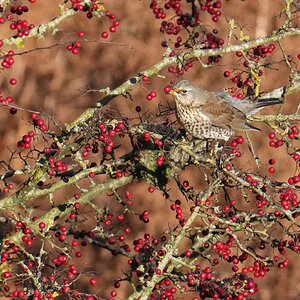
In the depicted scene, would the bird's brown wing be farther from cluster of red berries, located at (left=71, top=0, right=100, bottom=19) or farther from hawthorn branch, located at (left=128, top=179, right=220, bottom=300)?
cluster of red berries, located at (left=71, top=0, right=100, bottom=19)

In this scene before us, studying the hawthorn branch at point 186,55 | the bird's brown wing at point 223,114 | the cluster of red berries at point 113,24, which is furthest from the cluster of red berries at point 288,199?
the cluster of red berries at point 113,24

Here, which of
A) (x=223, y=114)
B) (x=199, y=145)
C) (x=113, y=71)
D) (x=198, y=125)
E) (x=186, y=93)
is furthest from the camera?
(x=113, y=71)

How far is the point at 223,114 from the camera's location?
535 cm

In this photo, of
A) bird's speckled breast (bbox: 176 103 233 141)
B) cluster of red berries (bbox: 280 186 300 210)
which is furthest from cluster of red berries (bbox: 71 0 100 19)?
cluster of red berries (bbox: 280 186 300 210)

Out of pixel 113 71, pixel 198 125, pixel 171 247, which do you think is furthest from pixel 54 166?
pixel 113 71

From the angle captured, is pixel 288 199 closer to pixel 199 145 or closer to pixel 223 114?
pixel 199 145

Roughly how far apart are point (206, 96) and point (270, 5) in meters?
3.20

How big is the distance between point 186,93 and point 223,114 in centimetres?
29

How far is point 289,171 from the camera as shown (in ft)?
27.4

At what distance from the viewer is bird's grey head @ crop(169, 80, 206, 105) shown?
513 centimetres

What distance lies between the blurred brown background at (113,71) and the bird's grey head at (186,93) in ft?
9.03

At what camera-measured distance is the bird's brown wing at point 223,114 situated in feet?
17.0

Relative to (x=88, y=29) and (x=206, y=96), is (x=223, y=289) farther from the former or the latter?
(x=88, y=29)

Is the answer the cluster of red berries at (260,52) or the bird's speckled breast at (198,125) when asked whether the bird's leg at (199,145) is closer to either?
the bird's speckled breast at (198,125)
